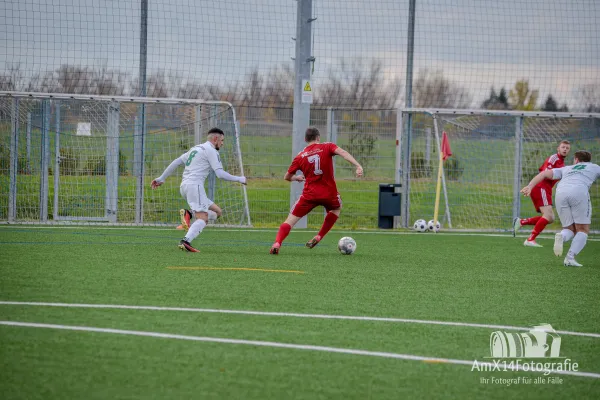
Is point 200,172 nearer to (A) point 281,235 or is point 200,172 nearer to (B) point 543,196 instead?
(A) point 281,235

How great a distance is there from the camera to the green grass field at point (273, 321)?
15.9 ft

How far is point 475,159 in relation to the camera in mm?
19703

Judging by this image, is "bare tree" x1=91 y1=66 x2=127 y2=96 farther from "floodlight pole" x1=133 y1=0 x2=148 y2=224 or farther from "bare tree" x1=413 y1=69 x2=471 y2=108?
"bare tree" x1=413 y1=69 x2=471 y2=108

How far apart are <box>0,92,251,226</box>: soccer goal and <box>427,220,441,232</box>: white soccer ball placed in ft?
12.9

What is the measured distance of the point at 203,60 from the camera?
58.8ft

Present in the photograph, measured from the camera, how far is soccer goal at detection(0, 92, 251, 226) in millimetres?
16938

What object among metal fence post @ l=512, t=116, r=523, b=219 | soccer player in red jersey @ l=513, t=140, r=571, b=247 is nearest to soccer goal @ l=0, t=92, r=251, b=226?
soccer player in red jersey @ l=513, t=140, r=571, b=247

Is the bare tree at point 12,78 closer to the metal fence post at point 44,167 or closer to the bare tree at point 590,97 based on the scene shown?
the metal fence post at point 44,167

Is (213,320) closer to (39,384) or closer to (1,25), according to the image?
(39,384)

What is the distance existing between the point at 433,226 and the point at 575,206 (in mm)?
6017

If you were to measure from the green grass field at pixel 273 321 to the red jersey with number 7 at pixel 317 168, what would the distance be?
3.07ft

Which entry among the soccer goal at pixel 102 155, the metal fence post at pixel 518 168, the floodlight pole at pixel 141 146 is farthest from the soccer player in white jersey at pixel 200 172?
the metal fence post at pixel 518 168

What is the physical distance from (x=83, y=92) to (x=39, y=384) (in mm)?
14223

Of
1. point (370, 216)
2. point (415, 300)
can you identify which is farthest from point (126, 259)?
point (370, 216)
